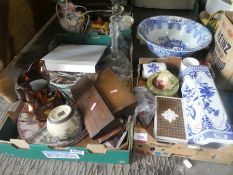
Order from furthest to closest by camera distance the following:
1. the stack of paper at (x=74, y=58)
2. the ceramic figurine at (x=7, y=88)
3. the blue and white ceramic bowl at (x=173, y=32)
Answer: the blue and white ceramic bowl at (x=173, y=32), the stack of paper at (x=74, y=58), the ceramic figurine at (x=7, y=88)

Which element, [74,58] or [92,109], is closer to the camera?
[92,109]

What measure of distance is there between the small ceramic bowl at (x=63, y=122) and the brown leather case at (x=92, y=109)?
0.03 metres

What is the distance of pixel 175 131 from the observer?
2.08 ft

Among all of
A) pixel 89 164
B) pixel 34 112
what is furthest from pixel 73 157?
pixel 34 112

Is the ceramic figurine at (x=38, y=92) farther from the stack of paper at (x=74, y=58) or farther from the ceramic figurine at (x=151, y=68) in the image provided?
the ceramic figurine at (x=151, y=68)

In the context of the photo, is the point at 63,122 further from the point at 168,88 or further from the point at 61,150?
the point at 168,88

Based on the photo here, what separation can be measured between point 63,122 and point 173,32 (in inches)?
25.7

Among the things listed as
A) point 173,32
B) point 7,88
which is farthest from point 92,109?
point 173,32

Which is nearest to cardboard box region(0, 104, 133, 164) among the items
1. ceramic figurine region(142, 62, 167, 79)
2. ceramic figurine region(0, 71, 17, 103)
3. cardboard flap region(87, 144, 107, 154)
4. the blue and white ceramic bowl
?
cardboard flap region(87, 144, 107, 154)

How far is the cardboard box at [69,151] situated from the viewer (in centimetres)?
60

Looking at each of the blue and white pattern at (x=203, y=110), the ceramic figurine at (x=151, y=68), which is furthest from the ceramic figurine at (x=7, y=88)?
the blue and white pattern at (x=203, y=110)

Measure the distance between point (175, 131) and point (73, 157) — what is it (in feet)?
0.95

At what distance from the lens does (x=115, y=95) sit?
67 cm

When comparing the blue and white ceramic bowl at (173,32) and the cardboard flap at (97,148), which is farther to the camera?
the blue and white ceramic bowl at (173,32)
